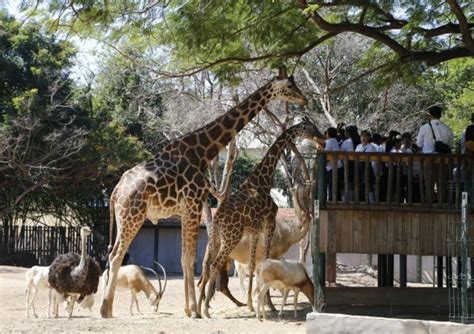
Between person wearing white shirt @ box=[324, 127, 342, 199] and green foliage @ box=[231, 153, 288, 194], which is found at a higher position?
green foliage @ box=[231, 153, 288, 194]

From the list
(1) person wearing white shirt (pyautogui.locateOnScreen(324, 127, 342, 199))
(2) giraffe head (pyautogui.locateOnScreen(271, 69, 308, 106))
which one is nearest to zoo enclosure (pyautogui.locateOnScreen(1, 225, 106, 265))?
(2) giraffe head (pyautogui.locateOnScreen(271, 69, 308, 106))

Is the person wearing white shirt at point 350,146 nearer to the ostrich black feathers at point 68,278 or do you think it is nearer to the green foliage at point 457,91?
the ostrich black feathers at point 68,278

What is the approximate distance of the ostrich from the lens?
1662 cm

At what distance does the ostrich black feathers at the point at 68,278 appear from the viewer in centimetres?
A: 1662

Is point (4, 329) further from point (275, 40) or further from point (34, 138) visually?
point (34, 138)

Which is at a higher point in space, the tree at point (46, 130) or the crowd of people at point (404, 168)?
the tree at point (46, 130)

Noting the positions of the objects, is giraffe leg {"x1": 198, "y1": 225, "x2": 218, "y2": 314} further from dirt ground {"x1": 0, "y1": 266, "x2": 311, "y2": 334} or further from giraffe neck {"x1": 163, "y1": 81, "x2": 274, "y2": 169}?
giraffe neck {"x1": 163, "y1": 81, "x2": 274, "y2": 169}

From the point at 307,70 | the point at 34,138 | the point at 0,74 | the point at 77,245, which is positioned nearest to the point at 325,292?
the point at 307,70


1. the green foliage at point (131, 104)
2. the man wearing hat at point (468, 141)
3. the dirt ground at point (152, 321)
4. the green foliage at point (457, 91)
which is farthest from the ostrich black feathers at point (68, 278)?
the green foliage at point (131, 104)

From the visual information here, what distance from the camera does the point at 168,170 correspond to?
17000mm

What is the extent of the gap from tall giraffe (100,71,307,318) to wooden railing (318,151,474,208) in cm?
299

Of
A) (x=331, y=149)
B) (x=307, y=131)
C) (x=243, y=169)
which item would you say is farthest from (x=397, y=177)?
(x=243, y=169)

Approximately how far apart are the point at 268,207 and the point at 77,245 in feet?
68.9

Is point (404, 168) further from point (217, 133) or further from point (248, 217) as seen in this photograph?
point (217, 133)
